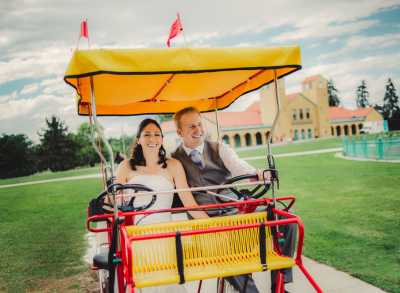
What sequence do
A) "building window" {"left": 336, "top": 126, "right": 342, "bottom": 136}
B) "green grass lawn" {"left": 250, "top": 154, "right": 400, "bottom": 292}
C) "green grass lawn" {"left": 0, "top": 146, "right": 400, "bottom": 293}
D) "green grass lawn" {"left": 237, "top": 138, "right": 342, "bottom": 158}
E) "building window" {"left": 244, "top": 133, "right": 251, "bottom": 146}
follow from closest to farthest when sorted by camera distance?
"green grass lawn" {"left": 250, "top": 154, "right": 400, "bottom": 292} → "green grass lawn" {"left": 0, "top": 146, "right": 400, "bottom": 293} → "green grass lawn" {"left": 237, "top": 138, "right": 342, "bottom": 158} → "building window" {"left": 244, "top": 133, "right": 251, "bottom": 146} → "building window" {"left": 336, "top": 126, "right": 342, "bottom": 136}

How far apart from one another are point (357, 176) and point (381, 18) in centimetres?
4597

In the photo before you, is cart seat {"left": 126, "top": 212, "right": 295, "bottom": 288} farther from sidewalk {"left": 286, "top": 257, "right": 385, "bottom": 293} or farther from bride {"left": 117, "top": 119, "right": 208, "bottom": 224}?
sidewalk {"left": 286, "top": 257, "right": 385, "bottom": 293}

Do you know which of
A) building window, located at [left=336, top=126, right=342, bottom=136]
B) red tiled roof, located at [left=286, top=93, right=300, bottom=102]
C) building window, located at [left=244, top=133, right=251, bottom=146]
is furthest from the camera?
building window, located at [left=336, top=126, right=342, bottom=136]

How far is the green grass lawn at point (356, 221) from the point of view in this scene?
4492mm

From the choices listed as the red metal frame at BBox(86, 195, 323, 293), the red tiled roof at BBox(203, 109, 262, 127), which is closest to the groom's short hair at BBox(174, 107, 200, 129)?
the red metal frame at BBox(86, 195, 323, 293)

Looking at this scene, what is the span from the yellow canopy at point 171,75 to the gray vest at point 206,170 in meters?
0.77

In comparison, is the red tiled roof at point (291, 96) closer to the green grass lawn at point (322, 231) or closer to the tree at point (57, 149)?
the tree at point (57, 149)

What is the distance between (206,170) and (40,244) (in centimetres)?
503

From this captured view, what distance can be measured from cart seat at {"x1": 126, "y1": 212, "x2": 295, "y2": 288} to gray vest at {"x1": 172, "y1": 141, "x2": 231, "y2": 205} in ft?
4.01

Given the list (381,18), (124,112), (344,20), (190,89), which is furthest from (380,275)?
(344,20)

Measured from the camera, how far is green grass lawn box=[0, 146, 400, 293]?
16.0ft

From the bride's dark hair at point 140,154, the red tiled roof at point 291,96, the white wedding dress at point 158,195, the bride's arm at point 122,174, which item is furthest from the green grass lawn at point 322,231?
the red tiled roof at point 291,96

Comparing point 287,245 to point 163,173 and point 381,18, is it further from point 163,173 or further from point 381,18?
point 381,18

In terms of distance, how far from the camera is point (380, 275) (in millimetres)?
4086
